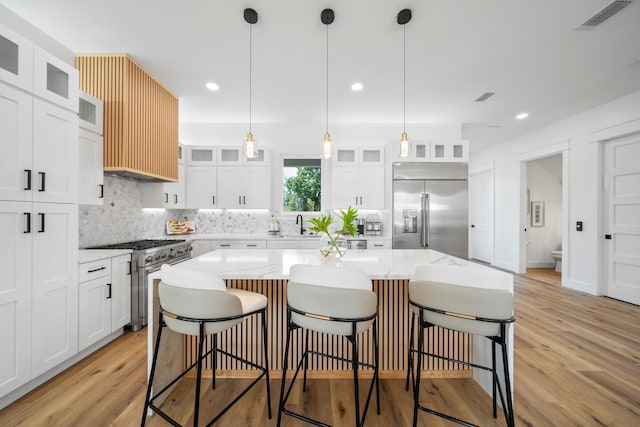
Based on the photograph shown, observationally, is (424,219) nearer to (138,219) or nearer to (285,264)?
(285,264)

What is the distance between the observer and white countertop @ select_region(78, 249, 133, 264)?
227 centimetres

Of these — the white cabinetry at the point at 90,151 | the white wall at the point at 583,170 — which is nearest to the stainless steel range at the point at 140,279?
the white cabinetry at the point at 90,151

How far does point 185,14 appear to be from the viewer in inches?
87.9

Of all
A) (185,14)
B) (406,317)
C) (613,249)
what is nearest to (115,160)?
(185,14)

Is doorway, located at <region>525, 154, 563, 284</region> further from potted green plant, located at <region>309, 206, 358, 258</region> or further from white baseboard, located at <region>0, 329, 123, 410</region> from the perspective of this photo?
white baseboard, located at <region>0, 329, 123, 410</region>

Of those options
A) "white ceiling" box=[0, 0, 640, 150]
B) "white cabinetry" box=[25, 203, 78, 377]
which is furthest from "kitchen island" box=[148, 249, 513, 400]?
"white ceiling" box=[0, 0, 640, 150]

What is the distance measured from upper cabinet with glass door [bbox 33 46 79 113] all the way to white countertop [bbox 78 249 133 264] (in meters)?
1.20

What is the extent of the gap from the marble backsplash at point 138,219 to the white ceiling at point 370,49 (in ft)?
5.06

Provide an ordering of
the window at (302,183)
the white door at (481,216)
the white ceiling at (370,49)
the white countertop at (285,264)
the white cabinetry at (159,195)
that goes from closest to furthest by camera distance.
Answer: the white countertop at (285,264) → the white ceiling at (370,49) → the white cabinetry at (159,195) → the window at (302,183) → the white door at (481,216)

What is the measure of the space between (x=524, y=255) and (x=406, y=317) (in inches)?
193

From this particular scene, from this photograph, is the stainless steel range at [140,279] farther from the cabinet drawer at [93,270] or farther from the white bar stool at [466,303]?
the white bar stool at [466,303]

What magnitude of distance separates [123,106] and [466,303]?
3.60 meters

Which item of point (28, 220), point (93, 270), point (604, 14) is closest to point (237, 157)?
point (93, 270)

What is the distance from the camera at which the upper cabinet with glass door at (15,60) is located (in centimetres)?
169
